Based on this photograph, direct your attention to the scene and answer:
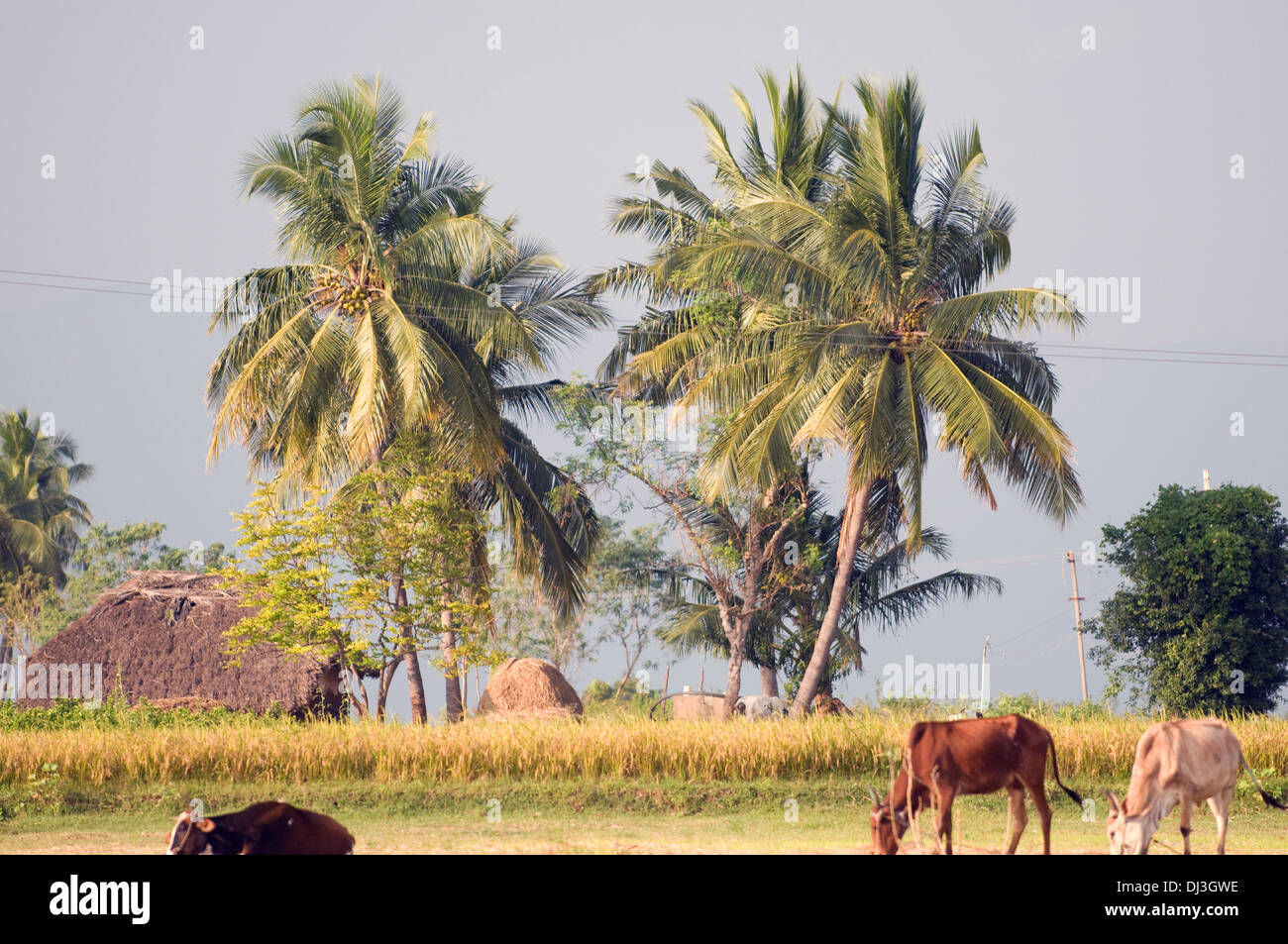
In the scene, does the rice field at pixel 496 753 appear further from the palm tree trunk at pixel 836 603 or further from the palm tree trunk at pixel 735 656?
the palm tree trunk at pixel 735 656

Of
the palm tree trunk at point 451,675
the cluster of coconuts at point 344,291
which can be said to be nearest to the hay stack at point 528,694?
the palm tree trunk at point 451,675

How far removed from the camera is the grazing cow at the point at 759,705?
2334cm

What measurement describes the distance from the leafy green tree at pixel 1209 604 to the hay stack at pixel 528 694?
1135 cm

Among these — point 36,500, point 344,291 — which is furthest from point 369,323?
point 36,500

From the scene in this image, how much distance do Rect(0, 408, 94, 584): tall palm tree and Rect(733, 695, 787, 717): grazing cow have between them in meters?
29.9

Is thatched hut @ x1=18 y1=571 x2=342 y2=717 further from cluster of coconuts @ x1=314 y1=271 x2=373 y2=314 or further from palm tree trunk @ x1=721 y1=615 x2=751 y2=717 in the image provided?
palm tree trunk @ x1=721 y1=615 x2=751 y2=717

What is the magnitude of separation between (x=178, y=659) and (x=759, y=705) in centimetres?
1048

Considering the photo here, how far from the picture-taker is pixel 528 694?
20.0 m

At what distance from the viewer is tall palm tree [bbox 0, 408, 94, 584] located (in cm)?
4391

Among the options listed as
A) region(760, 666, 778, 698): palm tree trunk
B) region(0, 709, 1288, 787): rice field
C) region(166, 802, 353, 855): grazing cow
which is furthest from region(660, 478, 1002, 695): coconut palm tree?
region(166, 802, 353, 855): grazing cow
